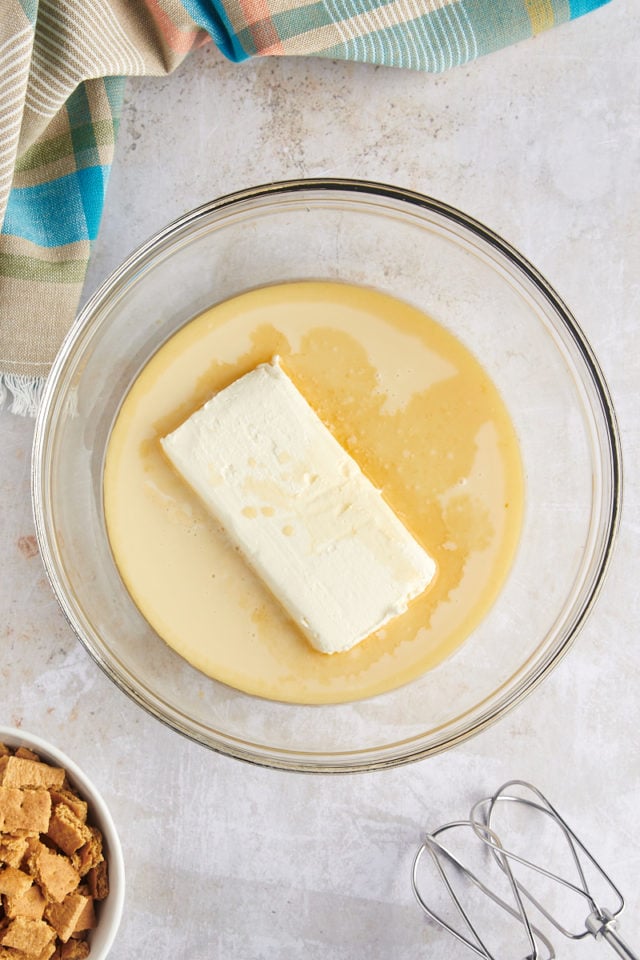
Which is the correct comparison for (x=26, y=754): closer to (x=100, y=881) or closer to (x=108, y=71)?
(x=100, y=881)

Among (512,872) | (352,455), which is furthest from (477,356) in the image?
(512,872)

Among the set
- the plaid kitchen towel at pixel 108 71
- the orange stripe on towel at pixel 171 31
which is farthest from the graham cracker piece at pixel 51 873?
the orange stripe on towel at pixel 171 31

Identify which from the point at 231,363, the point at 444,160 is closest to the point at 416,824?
the point at 231,363

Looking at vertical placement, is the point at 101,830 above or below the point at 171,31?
below

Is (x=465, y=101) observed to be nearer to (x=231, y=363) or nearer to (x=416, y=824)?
(x=231, y=363)

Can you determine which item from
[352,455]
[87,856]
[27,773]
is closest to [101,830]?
[87,856]

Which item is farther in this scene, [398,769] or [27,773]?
[398,769]

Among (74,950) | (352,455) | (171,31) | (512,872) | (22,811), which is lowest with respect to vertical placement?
(512,872)
